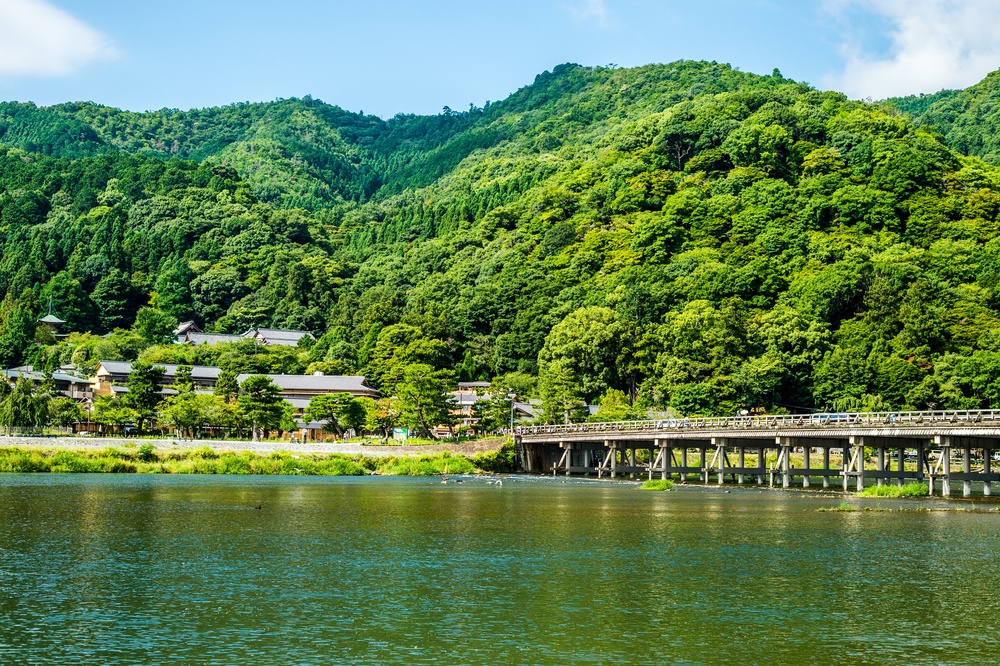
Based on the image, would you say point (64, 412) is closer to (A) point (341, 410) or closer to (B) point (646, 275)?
(A) point (341, 410)

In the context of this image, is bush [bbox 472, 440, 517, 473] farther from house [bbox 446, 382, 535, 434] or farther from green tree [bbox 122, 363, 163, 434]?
green tree [bbox 122, 363, 163, 434]

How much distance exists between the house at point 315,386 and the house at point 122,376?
15.9 feet

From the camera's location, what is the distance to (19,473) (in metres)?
74.0

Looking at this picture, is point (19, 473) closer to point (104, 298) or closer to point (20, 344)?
point (20, 344)

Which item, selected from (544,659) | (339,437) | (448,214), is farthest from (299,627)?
(448,214)

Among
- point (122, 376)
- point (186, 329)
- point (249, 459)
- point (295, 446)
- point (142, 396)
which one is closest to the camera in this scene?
point (249, 459)

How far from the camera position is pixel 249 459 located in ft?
275

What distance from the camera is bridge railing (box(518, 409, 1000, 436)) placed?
5531cm

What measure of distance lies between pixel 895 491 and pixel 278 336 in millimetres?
112588

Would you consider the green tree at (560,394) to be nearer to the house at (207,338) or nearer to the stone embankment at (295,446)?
the stone embankment at (295,446)

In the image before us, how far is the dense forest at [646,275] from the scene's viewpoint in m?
99.6

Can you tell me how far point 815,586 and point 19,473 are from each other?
61.7 m

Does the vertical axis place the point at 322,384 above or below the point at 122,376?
below

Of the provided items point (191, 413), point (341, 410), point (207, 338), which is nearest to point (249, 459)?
point (191, 413)
